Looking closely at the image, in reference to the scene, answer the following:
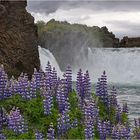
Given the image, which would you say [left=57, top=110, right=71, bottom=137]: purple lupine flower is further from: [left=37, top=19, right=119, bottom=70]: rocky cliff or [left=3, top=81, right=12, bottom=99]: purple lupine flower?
[left=37, top=19, right=119, bottom=70]: rocky cliff

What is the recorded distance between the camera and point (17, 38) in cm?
4166

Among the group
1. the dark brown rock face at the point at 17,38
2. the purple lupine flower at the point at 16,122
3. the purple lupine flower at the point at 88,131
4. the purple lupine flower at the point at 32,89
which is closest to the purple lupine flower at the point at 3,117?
the purple lupine flower at the point at 16,122

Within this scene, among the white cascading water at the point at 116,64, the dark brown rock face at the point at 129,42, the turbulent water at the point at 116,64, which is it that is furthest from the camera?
the dark brown rock face at the point at 129,42

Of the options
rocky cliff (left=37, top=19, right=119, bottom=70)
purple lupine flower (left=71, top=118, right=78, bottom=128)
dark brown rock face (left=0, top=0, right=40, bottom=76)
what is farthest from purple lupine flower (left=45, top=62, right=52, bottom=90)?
rocky cliff (left=37, top=19, right=119, bottom=70)

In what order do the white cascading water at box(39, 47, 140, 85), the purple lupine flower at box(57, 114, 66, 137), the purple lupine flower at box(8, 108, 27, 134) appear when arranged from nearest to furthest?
the purple lupine flower at box(8, 108, 27, 134)
the purple lupine flower at box(57, 114, 66, 137)
the white cascading water at box(39, 47, 140, 85)

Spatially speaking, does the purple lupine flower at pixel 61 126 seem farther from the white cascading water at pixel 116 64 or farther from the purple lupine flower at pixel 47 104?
the white cascading water at pixel 116 64

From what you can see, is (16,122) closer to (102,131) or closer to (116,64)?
(102,131)

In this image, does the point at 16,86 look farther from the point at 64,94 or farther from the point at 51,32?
the point at 51,32

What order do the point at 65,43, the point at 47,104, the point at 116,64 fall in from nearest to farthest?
the point at 47,104
the point at 116,64
the point at 65,43

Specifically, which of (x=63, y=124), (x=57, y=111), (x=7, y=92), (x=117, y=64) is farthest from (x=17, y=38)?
(x=63, y=124)

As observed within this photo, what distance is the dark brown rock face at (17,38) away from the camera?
129 ft

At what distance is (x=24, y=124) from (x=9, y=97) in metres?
1.12

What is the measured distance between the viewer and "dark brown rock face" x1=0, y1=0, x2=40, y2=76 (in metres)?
39.2

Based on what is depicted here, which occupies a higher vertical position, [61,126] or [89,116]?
[89,116]
